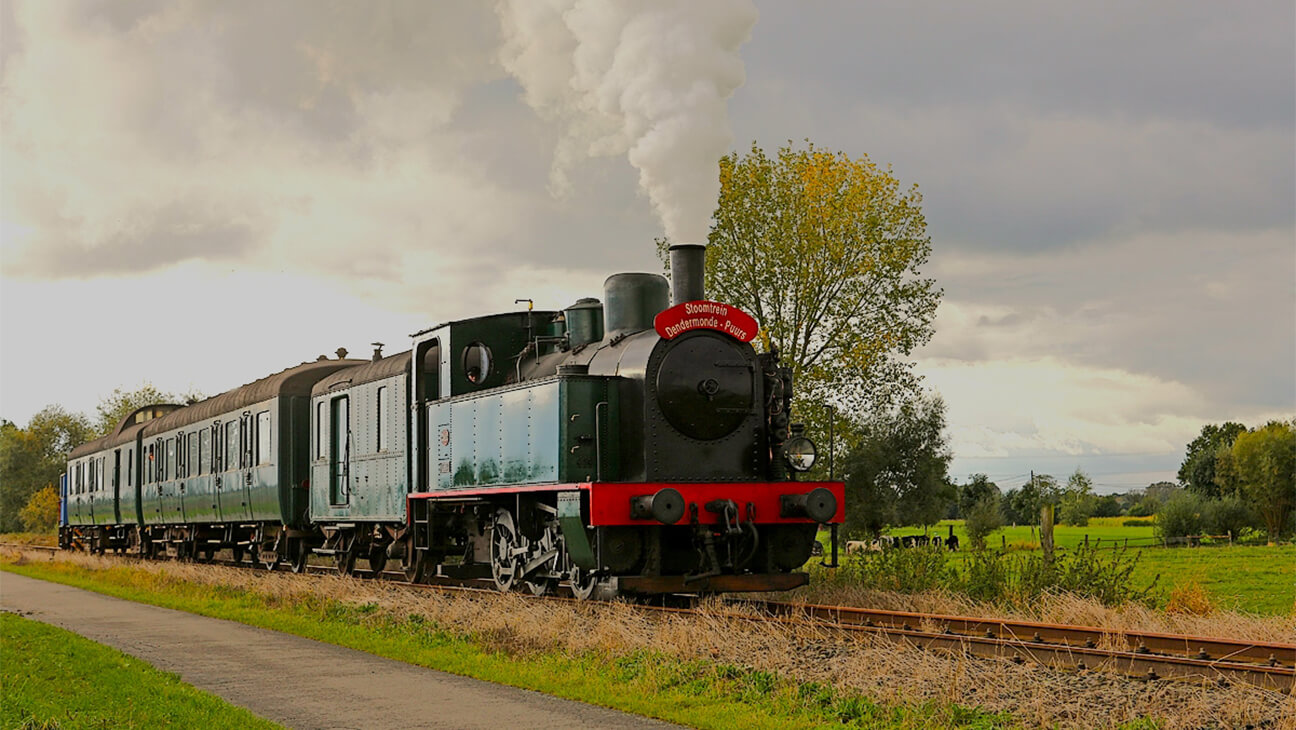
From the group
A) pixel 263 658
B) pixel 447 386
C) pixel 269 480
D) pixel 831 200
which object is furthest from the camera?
pixel 831 200

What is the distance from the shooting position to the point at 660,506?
40.5 feet

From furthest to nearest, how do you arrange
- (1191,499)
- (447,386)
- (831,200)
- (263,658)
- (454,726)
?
1. (1191,499)
2. (831,200)
3. (447,386)
4. (263,658)
5. (454,726)

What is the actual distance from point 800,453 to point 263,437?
12955 mm

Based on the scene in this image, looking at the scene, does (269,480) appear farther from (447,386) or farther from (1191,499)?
(1191,499)

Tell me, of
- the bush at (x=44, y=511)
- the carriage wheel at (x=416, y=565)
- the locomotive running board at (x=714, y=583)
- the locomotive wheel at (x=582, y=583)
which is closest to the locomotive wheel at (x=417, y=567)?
the carriage wheel at (x=416, y=565)

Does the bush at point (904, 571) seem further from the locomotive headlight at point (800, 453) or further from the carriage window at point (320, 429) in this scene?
the carriage window at point (320, 429)

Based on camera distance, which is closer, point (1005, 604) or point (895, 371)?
point (1005, 604)

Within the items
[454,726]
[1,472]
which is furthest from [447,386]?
[1,472]

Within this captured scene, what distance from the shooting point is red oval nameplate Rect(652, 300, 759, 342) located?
1318cm

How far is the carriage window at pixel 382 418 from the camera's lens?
706 inches

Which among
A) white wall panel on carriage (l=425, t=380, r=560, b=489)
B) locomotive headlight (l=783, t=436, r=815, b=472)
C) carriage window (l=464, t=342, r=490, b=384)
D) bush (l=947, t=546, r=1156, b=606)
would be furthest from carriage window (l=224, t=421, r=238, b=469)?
bush (l=947, t=546, r=1156, b=606)

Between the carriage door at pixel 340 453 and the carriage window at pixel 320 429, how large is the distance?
48 centimetres

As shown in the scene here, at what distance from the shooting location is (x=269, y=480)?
22469 mm

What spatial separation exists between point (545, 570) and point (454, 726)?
5.83 meters
